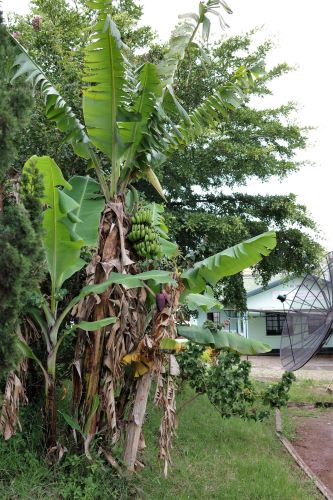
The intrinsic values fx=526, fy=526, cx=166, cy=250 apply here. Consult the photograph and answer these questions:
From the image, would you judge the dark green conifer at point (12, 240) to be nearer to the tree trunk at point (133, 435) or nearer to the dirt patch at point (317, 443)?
the tree trunk at point (133, 435)

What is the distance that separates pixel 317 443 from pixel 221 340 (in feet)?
16.9

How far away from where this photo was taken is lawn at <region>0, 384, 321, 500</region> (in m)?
5.08

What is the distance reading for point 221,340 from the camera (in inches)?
254

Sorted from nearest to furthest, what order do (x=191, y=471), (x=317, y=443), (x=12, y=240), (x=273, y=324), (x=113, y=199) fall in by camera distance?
(x=12, y=240)
(x=113, y=199)
(x=191, y=471)
(x=317, y=443)
(x=273, y=324)

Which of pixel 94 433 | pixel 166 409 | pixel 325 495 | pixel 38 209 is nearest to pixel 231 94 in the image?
pixel 38 209

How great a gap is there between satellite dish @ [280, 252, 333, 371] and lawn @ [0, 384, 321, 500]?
2907 millimetres

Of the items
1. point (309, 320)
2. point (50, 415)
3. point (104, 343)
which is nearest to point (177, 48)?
point (104, 343)

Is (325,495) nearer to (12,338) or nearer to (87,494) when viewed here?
(87,494)

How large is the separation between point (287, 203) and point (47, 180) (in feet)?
24.6

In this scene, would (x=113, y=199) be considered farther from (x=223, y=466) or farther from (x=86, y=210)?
(x=223, y=466)

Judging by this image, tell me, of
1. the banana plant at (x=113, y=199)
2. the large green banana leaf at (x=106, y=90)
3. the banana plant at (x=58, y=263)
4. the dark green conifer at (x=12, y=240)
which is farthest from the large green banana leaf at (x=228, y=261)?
the dark green conifer at (x=12, y=240)

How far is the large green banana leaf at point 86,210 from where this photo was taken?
5.39m

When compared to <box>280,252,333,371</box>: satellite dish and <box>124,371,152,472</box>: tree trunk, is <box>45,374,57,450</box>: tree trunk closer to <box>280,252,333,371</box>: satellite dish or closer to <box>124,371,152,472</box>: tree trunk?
<box>124,371,152,472</box>: tree trunk

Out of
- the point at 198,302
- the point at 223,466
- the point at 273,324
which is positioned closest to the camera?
the point at 198,302
